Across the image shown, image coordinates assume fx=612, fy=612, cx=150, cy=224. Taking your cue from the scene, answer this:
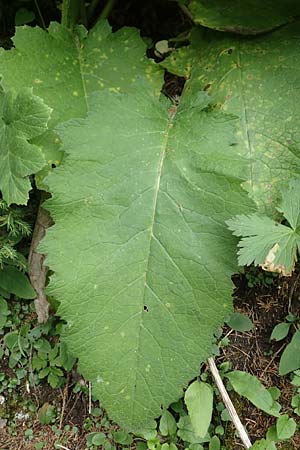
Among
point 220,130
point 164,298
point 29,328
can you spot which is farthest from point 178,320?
point 29,328

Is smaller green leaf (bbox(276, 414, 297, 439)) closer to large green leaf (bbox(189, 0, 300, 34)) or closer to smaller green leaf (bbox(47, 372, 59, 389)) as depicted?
smaller green leaf (bbox(47, 372, 59, 389))

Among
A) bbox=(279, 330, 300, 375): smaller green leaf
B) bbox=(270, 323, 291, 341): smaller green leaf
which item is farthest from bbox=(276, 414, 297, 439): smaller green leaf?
bbox=(270, 323, 291, 341): smaller green leaf

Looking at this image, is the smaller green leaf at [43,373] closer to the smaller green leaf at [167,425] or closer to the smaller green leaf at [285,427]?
the smaller green leaf at [167,425]

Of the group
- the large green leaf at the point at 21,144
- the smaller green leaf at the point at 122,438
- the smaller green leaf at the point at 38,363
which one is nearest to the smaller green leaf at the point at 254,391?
the smaller green leaf at the point at 122,438

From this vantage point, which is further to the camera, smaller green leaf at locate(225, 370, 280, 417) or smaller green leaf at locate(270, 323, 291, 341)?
smaller green leaf at locate(270, 323, 291, 341)

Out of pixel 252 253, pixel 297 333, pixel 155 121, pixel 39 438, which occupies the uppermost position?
pixel 155 121

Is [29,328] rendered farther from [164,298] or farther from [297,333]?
[297,333]
